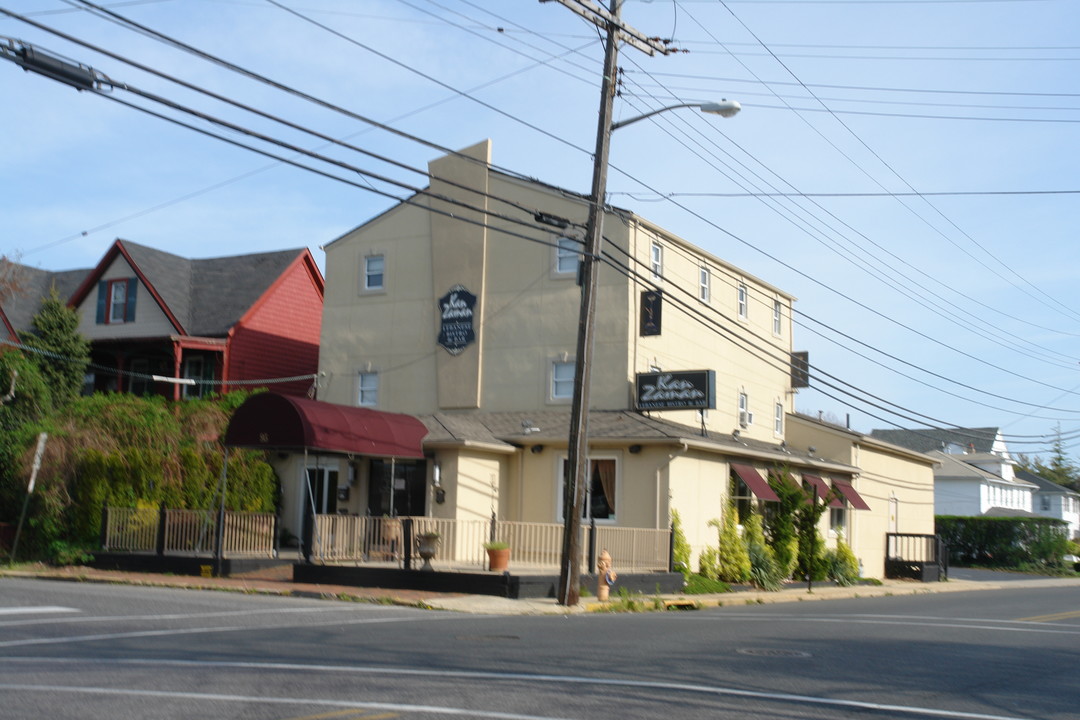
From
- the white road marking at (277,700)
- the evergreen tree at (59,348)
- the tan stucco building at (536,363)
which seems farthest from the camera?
the evergreen tree at (59,348)

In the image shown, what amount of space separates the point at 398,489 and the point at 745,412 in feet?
38.4

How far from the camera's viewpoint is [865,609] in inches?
880

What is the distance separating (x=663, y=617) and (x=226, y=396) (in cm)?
1982

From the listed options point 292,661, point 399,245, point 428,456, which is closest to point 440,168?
point 399,245

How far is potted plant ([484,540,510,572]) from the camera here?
22188 mm

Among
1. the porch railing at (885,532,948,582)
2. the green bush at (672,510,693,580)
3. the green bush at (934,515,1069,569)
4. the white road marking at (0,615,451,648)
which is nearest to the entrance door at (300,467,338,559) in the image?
the green bush at (672,510,693,580)

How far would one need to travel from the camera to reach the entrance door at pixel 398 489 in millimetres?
28500

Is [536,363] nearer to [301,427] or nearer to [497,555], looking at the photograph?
[497,555]

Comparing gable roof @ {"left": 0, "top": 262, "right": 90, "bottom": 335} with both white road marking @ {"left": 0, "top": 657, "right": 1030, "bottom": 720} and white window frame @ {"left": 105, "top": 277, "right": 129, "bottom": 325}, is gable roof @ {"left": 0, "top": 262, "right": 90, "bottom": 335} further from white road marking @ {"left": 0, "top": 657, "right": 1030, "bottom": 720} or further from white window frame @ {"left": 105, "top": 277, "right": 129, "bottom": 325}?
white road marking @ {"left": 0, "top": 657, "right": 1030, "bottom": 720}

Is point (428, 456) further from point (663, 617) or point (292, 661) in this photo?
point (292, 661)

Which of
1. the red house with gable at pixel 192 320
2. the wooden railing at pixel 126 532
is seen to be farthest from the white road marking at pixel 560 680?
the red house with gable at pixel 192 320

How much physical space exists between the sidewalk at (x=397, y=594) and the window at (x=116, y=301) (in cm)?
1524

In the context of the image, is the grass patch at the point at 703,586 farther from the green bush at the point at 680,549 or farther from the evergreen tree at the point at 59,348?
the evergreen tree at the point at 59,348

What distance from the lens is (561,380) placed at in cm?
3039
